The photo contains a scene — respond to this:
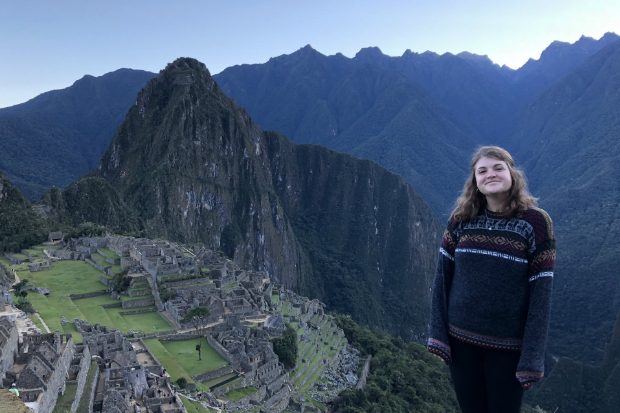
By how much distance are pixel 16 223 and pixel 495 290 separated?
58741mm

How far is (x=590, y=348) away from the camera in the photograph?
79.9 metres

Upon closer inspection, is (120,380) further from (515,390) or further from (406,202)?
(406,202)

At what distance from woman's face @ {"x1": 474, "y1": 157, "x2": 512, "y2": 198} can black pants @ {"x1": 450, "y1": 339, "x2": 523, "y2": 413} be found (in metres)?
1.52

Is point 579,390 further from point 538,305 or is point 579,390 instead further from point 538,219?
point 538,219

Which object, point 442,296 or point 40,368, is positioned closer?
point 442,296

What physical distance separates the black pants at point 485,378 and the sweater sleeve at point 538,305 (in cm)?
21

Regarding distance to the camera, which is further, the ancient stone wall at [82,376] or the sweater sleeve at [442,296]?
the ancient stone wall at [82,376]

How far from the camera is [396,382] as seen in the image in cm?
3809

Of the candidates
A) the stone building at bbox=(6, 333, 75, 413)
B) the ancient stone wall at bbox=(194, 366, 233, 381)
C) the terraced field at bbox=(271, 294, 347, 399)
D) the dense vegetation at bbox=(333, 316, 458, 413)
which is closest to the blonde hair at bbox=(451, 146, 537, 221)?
the stone building at bbox=(6, 333, 75, 413)

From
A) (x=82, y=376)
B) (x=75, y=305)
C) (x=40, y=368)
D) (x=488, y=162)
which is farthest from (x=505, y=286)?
(x=75, y=305)

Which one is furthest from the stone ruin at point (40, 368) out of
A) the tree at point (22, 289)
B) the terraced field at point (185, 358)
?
the tree at point (22, 289)

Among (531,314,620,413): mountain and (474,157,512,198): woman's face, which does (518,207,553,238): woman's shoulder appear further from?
(531,314,620,413): mountain

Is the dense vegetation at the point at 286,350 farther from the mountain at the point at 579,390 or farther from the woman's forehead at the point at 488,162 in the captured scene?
the mountain at the point at 579,390

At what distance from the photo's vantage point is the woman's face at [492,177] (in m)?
5.46
